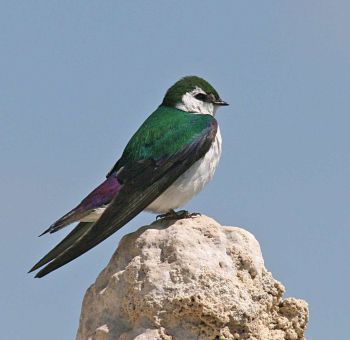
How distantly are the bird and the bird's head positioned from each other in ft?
0.70

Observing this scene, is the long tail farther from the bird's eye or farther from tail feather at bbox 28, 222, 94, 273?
the bird's eye

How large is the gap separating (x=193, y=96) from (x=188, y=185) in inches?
47.4

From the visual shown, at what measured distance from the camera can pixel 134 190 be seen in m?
8.09

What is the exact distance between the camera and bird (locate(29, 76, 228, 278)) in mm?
7789

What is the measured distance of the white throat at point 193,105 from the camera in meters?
Answer: 9.18

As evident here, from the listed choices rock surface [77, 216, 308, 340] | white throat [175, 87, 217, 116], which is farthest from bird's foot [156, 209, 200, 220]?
white throat [175, 87, 217, 116]

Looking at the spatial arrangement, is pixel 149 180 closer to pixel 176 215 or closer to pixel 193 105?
pixel 176 215

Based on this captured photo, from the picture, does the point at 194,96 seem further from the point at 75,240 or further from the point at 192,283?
the point at 192,283

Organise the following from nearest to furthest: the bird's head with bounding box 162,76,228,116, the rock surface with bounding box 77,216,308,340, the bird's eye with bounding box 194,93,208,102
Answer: the rock surface with bounding box 77,216,308,340
the bird's head with bounding box 162,76,228,116
the bird's eye with bounding box 194,93,208,102

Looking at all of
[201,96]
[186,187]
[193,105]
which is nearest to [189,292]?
[186,187]

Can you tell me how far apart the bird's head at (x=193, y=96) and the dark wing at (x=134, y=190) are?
562mm

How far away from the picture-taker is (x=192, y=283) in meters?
6.44

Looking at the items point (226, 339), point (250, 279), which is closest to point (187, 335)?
point (226, 339)

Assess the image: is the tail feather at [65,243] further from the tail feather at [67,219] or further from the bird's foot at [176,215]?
the bird's foot at [176,215]
